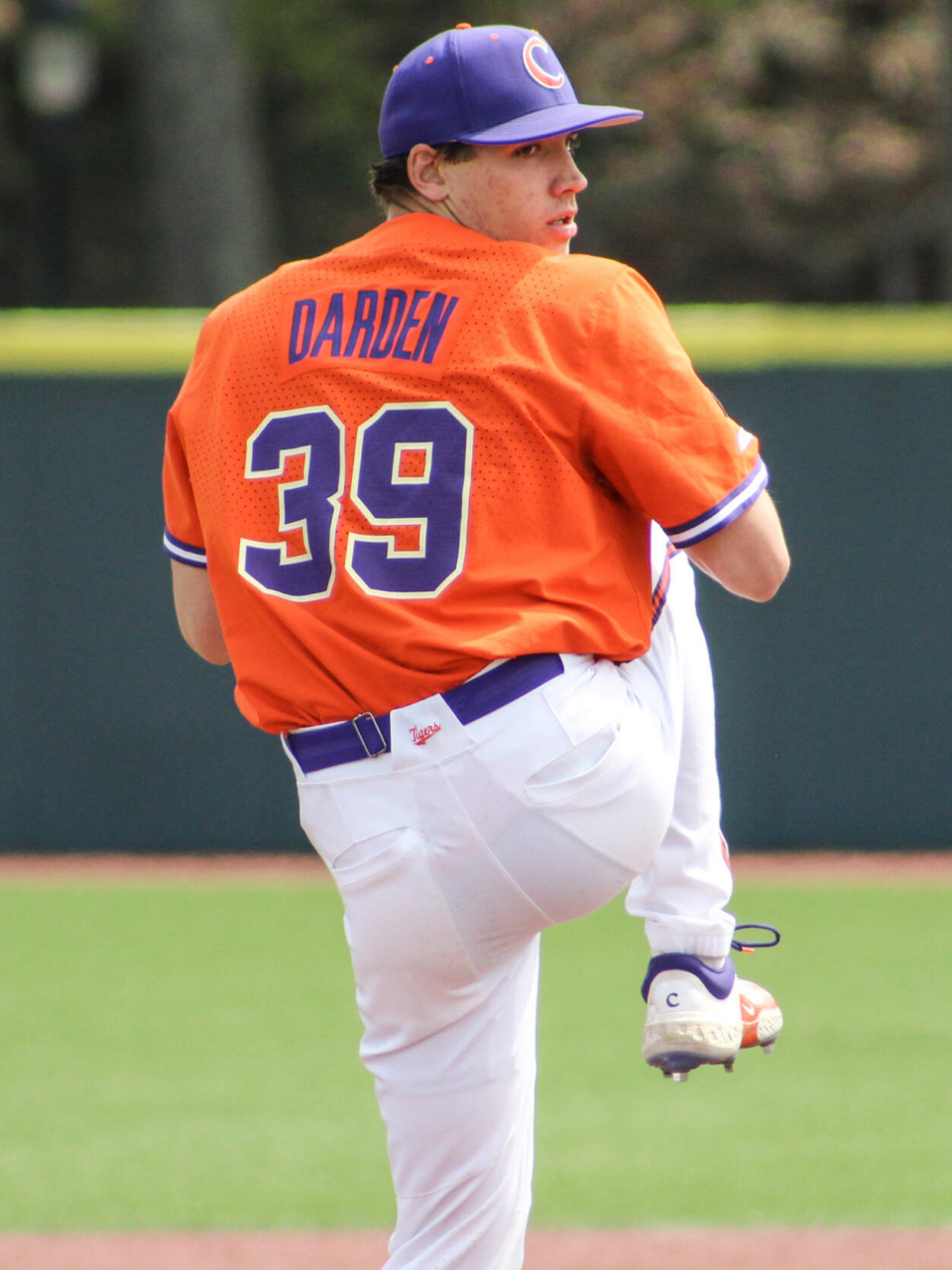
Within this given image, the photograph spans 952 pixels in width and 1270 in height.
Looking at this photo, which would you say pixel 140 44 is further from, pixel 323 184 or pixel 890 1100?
pixel 890 1100

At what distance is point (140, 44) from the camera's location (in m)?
14.6

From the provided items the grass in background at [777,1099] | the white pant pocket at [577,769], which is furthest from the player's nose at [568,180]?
the grass in background at [777,1099]

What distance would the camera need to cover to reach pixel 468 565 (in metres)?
2.55

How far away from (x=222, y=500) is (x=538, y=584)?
50 cm

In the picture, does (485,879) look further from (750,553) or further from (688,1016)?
(750,553)

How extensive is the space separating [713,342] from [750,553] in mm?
6499

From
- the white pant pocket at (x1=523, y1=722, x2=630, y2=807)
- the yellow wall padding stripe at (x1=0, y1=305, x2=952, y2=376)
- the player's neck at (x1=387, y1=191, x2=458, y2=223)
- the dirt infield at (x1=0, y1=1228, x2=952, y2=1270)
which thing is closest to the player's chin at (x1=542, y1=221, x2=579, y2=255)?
the player's neck at (x1=387, y1=191, x2=458, y2=223)

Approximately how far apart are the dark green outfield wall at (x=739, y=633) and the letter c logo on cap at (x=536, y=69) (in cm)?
638

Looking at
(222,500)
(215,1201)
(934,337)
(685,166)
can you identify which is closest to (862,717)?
(934,337)

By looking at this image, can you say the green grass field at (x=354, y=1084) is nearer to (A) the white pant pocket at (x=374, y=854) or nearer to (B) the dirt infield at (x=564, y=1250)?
(B) the dirt infield at (x=564, y=1250)

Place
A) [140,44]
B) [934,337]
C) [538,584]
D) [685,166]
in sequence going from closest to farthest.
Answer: [538,584] < [934,337] < [140,44] < [685,166]

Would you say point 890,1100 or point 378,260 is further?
point 890,1100

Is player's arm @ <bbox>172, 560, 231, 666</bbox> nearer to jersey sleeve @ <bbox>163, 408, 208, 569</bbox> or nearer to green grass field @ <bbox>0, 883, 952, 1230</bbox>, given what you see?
jersey sleeve @ <bbox>163, 408, 208, 569</bbox>

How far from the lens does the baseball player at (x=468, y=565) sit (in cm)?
254
